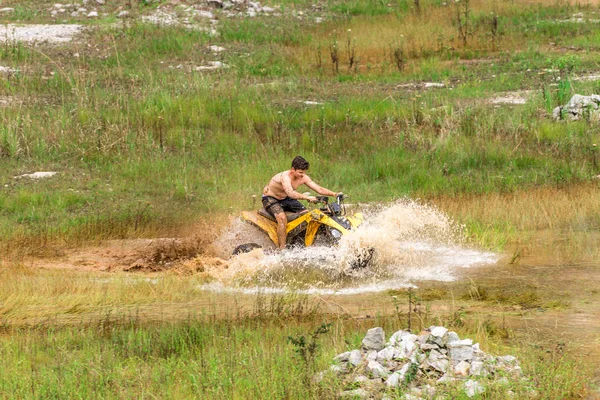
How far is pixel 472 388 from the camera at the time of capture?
832 cm

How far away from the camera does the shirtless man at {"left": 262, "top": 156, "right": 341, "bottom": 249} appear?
14.9 metres

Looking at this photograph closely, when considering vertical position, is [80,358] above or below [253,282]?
above

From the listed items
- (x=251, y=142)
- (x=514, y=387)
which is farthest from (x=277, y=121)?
(x=514, y=387)

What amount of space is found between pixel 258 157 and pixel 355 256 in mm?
6772

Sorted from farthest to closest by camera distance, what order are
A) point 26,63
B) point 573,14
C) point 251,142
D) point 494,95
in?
point 573,14
point 26,63
point 494,95
point 251,142

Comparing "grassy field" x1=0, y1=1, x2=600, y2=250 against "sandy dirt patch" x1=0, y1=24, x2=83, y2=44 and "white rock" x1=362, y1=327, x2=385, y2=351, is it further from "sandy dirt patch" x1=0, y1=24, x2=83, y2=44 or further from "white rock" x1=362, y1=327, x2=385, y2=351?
"white rock" x1=362, y1=327, x2=385, y2=351

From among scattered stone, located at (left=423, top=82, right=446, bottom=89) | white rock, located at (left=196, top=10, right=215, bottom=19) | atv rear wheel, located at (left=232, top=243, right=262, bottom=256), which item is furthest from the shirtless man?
white rock, located at (left=196, top=10, right=215, bottom=19)

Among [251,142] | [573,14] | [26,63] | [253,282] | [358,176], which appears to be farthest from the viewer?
[573,14]

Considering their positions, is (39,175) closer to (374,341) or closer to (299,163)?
(299,163)

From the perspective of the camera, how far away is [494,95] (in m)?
23.7

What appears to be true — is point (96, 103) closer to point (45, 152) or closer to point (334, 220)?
point (45, 152)

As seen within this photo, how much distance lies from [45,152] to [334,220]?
8373 mm

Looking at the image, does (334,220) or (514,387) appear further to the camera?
(334,220)

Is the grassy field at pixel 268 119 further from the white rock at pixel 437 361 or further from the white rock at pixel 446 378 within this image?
the white rock at pixel 446 378
